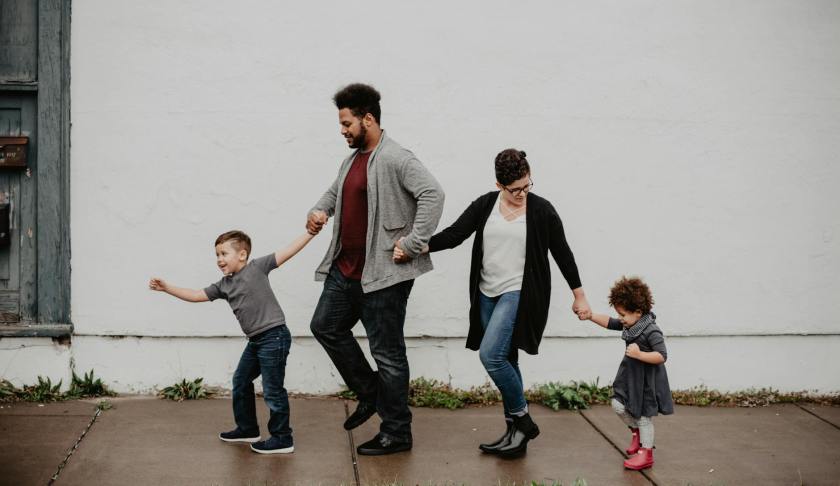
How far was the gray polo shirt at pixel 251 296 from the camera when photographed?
4.67 m

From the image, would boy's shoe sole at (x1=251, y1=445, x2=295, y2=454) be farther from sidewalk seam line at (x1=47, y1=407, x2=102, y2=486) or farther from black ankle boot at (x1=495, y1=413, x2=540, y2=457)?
black ankle boot at (x1=495, y1=413, x2=540, y2=457)

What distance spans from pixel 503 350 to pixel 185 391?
2306mm

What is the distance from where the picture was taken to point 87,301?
5750mm

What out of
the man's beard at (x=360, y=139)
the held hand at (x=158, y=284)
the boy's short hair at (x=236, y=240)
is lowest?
the held hand at (x=158, y=284)

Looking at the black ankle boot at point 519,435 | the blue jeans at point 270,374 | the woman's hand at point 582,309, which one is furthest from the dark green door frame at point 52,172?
the woman's hand at point 582,309

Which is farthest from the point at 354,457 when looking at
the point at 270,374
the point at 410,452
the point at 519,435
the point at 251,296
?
the point at 251,296

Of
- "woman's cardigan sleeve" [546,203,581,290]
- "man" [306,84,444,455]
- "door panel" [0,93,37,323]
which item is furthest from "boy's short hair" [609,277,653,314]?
"door panel" [0,93,37,323]

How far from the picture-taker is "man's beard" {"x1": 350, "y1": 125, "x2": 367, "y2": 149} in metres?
4.63

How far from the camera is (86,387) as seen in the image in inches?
226

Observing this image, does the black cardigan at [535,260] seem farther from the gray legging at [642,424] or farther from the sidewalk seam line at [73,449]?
the sidewalk seam line at [73,449]

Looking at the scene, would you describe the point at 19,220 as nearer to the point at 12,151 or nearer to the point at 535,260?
the point at 12,151

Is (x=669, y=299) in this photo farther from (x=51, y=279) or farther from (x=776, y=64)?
(x=51, y=279)

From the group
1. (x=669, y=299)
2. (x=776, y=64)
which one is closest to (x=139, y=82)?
(x=669, y=299)

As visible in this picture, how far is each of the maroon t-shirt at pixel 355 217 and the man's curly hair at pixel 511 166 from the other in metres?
0.71
